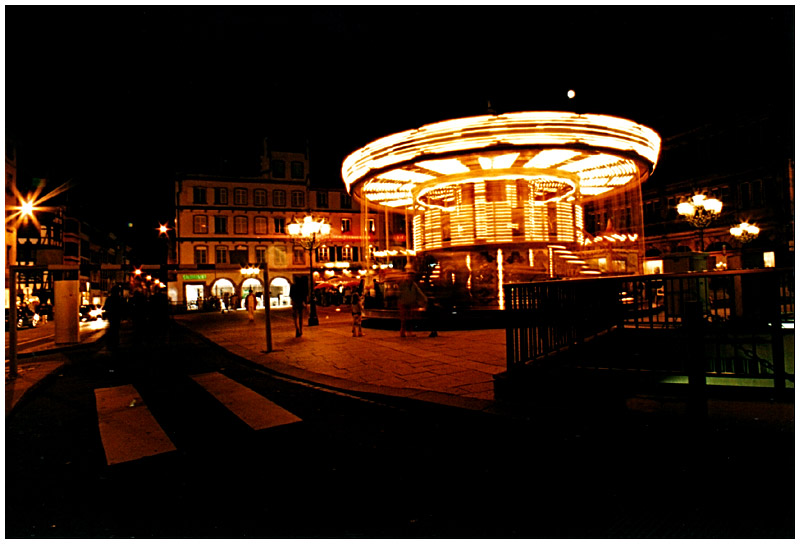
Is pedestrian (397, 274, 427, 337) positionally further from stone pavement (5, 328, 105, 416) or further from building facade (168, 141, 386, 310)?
building facade (168, 141, 386, 310)

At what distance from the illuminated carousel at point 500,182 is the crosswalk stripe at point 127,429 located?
906cm

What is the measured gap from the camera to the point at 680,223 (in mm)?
38500

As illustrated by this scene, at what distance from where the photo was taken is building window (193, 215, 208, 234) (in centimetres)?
4888

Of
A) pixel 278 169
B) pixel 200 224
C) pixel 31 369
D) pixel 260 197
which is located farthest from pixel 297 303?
pixel 278 169

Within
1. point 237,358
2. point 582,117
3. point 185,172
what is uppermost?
point 185,172

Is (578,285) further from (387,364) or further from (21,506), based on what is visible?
(21,506)

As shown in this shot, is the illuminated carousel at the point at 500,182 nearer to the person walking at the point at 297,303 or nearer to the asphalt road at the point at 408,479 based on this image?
the person walking at the point at 297,303

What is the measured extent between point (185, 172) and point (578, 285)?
5024 centimetres

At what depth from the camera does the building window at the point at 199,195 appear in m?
48.8

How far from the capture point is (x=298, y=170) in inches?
2095

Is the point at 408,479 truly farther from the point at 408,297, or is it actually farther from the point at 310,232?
the point at 310,232

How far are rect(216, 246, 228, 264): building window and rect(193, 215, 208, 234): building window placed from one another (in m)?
2.23

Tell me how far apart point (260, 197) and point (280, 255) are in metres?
6.67

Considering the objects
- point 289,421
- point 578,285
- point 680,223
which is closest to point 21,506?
point 289,421
